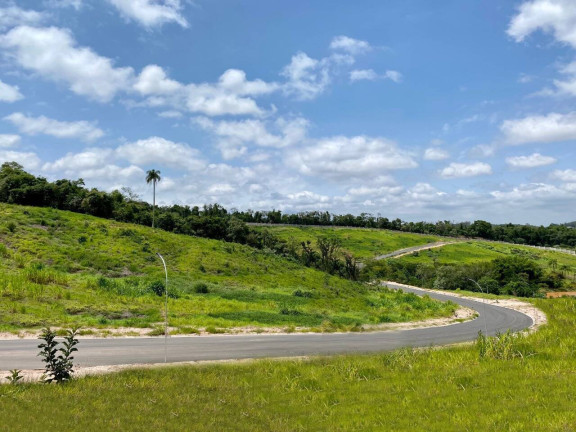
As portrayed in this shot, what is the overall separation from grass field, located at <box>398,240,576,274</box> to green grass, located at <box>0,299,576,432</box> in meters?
121

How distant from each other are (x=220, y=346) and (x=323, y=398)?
40.0 ft

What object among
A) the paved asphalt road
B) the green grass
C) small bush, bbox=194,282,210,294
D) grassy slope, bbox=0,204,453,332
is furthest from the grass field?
the green grass

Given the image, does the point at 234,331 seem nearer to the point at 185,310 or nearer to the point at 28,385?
the point at 185,310

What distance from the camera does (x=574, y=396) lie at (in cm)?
1138

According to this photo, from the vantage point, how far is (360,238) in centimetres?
15988

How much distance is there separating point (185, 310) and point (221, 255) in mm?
31989

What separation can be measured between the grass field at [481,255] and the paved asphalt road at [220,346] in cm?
10620

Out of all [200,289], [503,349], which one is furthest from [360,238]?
[503,349]

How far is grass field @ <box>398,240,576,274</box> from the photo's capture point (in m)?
133

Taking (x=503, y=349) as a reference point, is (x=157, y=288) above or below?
below

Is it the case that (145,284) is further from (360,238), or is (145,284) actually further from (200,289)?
(360,238)

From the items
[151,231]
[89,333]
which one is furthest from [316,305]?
[151,231]

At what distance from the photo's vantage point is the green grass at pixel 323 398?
1038 cm

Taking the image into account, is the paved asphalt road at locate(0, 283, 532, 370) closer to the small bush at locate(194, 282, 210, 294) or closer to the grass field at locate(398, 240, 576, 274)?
the small bush at locate(194, 282, 210, 294)
